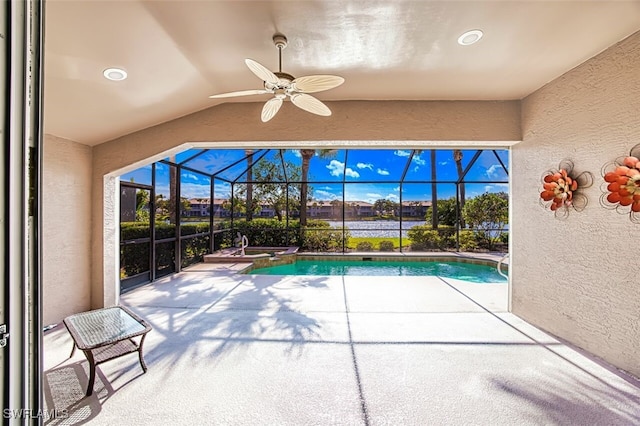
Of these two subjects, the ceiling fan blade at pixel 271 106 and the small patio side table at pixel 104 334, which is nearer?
the small patio side table at pixel 104 334

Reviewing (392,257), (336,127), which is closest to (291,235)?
(392,257)

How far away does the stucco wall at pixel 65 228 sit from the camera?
317 centimetres

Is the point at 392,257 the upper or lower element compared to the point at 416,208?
lower

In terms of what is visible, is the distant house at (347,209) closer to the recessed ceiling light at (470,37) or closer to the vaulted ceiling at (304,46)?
the vaulted ceiling at (304,46)

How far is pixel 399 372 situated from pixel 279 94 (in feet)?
8.65

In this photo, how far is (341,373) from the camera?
8.01 feet

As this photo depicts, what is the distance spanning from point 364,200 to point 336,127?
6416mm

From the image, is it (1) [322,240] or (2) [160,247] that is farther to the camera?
(1) [322,240]

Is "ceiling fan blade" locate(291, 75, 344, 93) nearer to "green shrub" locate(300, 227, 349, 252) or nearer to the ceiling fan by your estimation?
the ceiling fan

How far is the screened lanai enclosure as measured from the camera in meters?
8.88

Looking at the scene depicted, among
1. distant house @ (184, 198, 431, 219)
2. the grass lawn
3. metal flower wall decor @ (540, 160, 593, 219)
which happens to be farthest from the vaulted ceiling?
the grass lawn

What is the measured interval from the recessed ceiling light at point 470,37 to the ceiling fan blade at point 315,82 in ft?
3.73

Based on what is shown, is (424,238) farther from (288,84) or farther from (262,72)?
(262,72)

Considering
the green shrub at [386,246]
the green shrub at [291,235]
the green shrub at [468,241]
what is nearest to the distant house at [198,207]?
the green shrub at [291,235]
